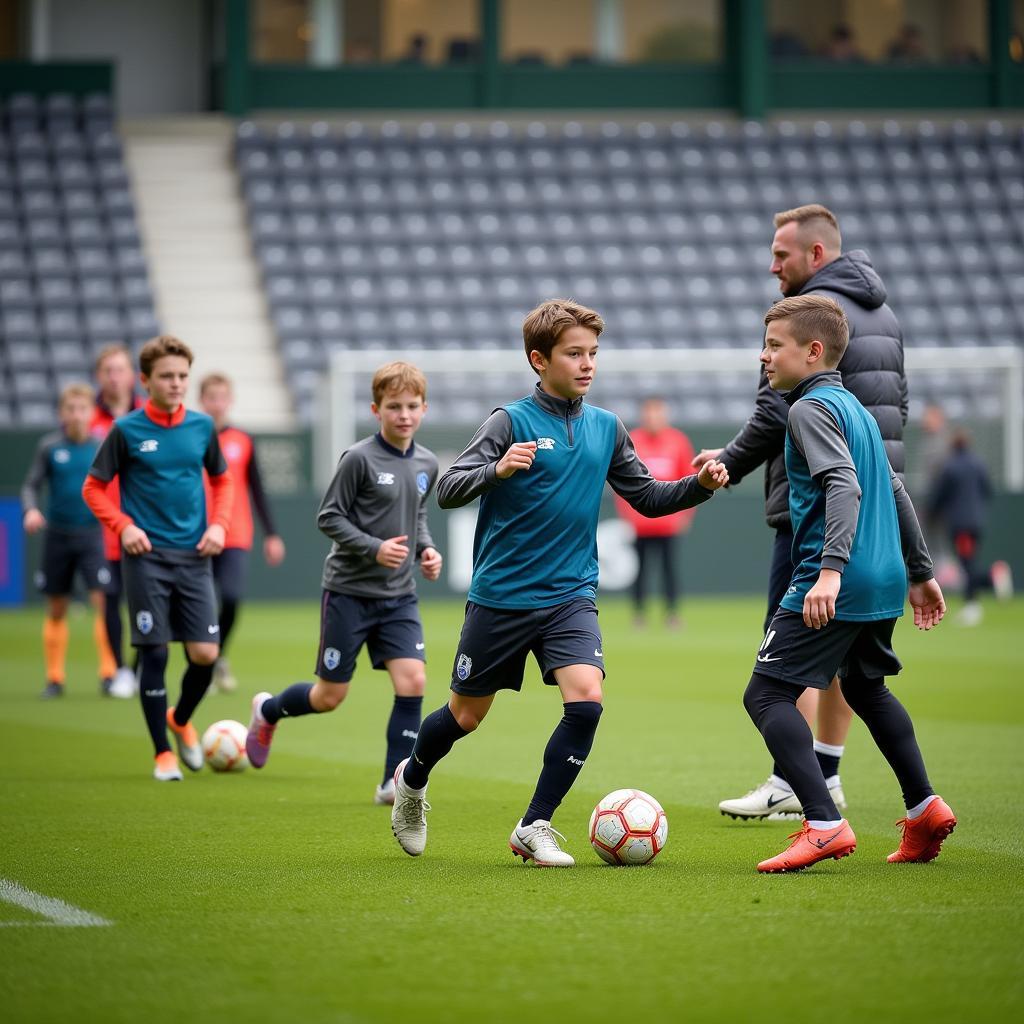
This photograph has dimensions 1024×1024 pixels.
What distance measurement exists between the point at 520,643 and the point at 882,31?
2796 centimetres

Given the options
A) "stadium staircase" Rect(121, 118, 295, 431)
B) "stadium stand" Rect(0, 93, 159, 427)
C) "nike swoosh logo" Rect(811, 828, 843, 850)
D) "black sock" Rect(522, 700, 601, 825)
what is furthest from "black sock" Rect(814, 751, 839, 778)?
"stadium stand" Rect(0, 93, 159, 427)

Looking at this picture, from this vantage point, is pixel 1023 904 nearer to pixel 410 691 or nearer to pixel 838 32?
pixel 410 691

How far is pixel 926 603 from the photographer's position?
20.8ft

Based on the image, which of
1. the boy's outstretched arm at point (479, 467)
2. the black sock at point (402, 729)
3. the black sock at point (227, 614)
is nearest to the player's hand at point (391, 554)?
the black sock at point (402, 729)

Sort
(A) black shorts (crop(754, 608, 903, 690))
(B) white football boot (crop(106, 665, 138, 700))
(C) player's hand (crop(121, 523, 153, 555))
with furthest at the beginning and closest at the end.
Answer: (B) white football boot (crop(106, 665, 138, 700)) < (C) player's hand (crop(121, 523, 153, 555)) < (A) black shorts (crop(754, 608, 903, 690))

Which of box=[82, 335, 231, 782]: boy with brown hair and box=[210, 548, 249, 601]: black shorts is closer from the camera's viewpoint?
box=[82, 335, 231, 782]: boy with brown hair

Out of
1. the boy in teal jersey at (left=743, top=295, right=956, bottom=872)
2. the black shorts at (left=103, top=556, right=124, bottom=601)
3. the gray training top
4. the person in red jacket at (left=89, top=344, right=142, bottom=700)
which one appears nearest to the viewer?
the boy in teal jersey at (left=743, top=295, right=956, bottom=872)

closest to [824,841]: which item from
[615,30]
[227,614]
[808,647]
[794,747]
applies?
[794,747]

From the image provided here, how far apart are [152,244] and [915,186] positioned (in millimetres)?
12527

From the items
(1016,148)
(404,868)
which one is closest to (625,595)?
(1016,148)

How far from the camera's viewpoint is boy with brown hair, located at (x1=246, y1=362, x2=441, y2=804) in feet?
24.6

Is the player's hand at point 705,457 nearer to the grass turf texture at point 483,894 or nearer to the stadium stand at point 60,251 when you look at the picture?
the grass turf texture at point 483,894

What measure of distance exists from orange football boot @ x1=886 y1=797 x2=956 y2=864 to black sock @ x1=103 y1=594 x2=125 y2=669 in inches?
284

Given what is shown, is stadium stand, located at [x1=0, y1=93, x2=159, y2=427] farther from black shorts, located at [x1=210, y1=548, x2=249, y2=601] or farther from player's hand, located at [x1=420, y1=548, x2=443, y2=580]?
player's hand, located at [x1=420, y1=548, x2=443, y2=580]
